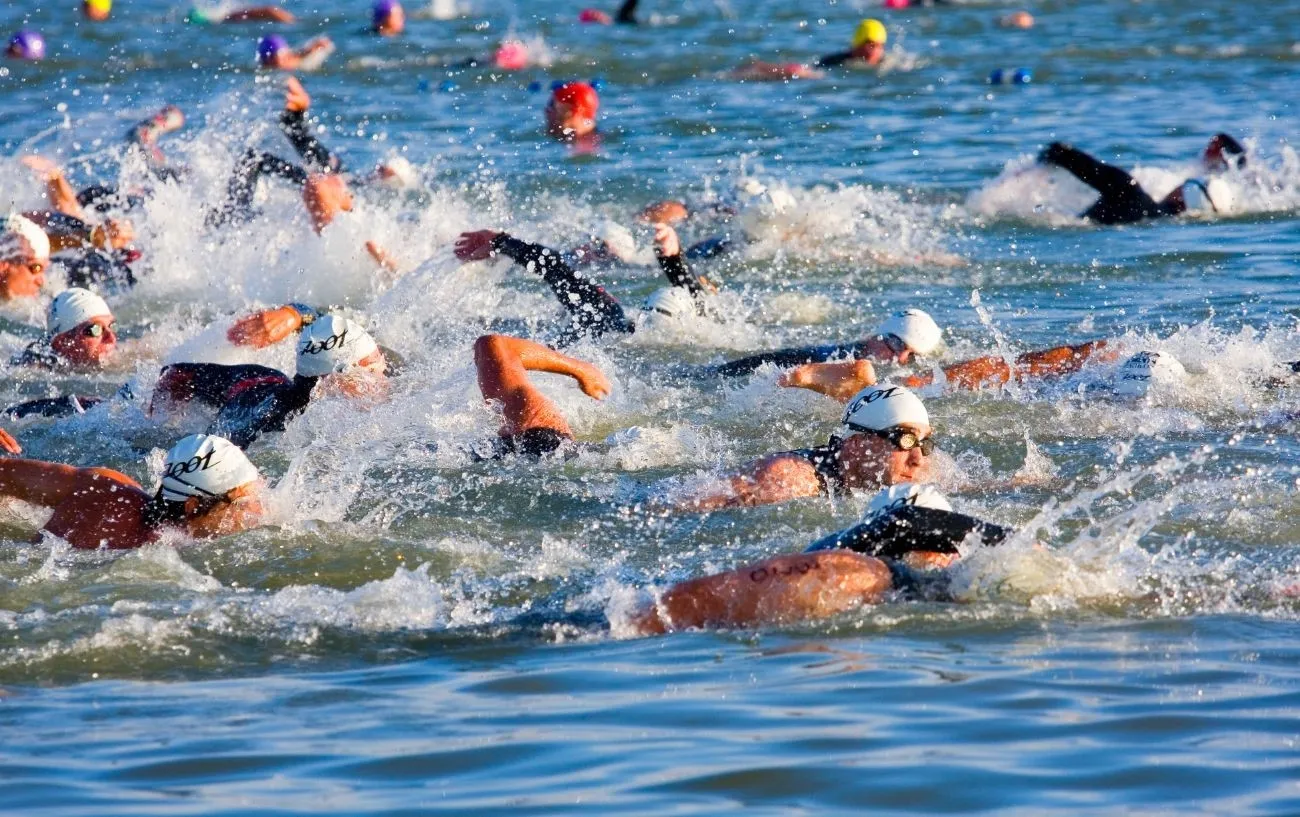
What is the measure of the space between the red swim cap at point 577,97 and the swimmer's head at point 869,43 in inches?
260

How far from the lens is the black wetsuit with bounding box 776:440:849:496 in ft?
29.3

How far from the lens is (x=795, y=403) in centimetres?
1132

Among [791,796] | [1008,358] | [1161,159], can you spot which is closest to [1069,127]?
[1161,159]

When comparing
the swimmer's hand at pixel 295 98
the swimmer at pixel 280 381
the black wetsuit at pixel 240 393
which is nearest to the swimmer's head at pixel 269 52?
the swimmer's hand at pixel 295 98

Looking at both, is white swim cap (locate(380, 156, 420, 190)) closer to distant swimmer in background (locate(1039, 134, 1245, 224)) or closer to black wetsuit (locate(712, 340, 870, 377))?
distant swimmer in background (locate(1039, 134, 1245, 224))

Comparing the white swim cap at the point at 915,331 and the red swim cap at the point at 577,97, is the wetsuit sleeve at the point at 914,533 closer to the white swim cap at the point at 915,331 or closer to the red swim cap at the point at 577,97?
the white swim cap at the point at 915,331

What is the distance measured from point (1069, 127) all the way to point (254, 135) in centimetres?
962

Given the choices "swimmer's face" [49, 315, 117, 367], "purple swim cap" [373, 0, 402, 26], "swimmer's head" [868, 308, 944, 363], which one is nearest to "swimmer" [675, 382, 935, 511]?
"swimmer's head" [868, 308, 944, 363]

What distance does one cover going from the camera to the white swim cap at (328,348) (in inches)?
403

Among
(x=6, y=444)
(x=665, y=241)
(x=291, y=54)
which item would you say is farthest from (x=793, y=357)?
(x=291, y=54)

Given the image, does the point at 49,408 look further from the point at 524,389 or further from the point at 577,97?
the point at 577,97

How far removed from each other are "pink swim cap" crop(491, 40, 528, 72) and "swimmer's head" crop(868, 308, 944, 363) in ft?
56.2

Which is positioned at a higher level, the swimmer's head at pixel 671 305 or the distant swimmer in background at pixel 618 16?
the distant swimmer in background at pixel 618 16

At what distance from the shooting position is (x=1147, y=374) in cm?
1094
